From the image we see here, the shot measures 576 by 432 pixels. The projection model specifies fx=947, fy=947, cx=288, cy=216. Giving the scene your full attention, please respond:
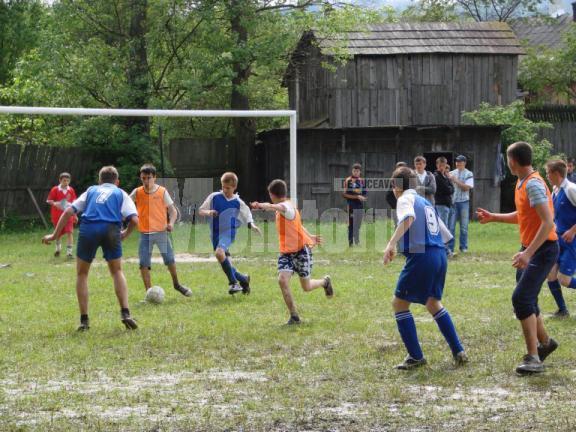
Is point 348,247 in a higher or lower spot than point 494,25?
lower

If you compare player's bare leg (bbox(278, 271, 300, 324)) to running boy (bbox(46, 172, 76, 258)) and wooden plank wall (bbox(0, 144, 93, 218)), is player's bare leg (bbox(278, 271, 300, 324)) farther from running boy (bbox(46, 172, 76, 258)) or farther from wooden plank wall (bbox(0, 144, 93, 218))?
wooden plank wall (bbox(0, 144, 93, 218))

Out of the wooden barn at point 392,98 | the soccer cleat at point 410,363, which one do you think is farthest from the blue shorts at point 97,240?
the wooden barn at point 392,98

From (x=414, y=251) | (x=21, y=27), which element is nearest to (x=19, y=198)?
(x=21, y=27)

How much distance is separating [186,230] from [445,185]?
8083 mm

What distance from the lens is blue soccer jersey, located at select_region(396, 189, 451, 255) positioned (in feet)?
27.9

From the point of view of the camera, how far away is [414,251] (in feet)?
27.9

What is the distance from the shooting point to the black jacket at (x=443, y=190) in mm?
18406

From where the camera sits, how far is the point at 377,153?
32.0 m

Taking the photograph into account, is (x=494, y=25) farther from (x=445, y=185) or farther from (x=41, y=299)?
(x=41, y=299)

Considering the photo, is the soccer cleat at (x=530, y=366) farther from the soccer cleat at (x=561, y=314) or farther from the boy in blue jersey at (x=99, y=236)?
the boy in blue jersey at (x=99, y=236)

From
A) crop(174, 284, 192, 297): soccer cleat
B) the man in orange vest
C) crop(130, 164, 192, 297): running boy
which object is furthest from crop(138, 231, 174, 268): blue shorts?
the man in orange vest

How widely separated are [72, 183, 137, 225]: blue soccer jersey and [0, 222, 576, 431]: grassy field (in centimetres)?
125

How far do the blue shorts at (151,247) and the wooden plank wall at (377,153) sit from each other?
59.0 feet

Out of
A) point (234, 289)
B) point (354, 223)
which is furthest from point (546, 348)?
point (354, 223)
